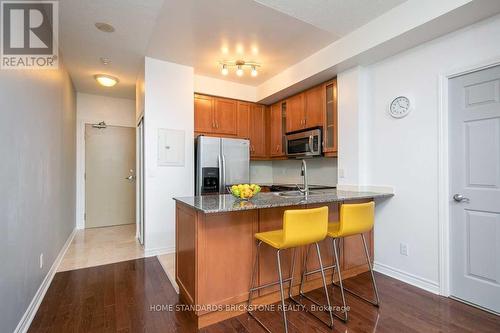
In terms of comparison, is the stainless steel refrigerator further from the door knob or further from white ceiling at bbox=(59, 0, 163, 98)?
the door knob

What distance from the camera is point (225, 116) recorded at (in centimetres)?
437

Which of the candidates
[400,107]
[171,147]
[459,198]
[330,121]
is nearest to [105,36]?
[171,147]

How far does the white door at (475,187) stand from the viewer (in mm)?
2057

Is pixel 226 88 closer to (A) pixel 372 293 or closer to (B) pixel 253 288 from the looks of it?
(B) pixel 253 288

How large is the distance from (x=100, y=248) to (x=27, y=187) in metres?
2.08

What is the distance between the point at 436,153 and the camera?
95.0 inches

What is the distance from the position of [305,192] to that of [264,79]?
2431mm

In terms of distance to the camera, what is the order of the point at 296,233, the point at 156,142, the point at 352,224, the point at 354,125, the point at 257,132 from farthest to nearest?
the point at 257,132 < the point at 156,142 < the point at 354,125 < the point at 352,224 < the point at 296,233

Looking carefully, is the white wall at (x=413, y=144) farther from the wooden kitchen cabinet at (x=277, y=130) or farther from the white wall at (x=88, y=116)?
the white wall at (x=88, y=116)

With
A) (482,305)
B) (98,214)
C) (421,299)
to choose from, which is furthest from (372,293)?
(98,214)

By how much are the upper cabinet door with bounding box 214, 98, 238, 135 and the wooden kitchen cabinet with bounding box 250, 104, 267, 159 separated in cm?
37

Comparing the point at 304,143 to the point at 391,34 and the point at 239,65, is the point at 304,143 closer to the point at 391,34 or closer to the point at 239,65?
the point at 239,65

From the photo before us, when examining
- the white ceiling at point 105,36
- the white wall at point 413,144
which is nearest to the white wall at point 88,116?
the white ceiling at point 105,36

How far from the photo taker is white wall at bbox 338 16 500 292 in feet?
7.47
